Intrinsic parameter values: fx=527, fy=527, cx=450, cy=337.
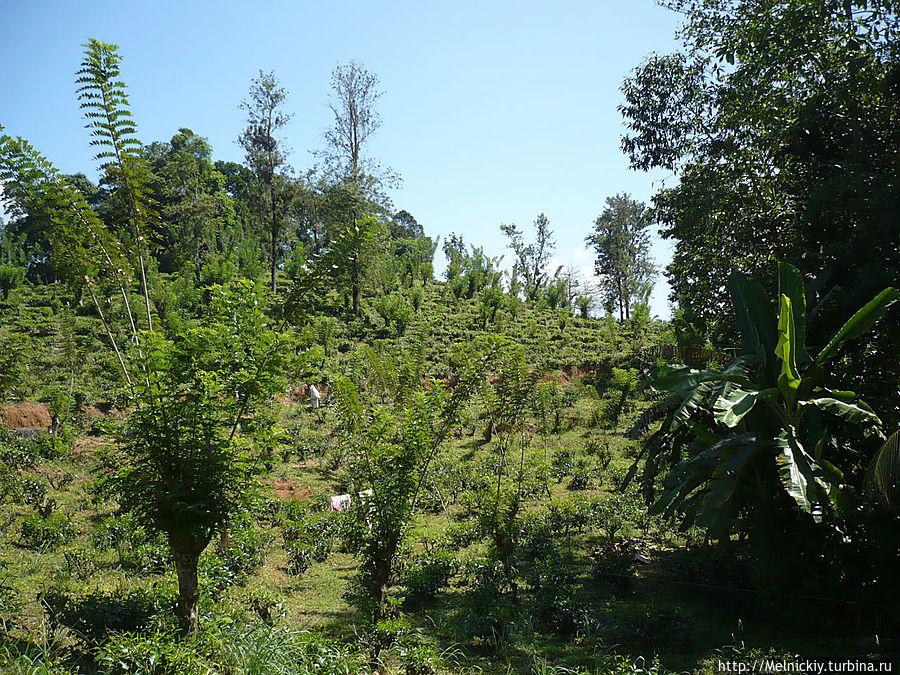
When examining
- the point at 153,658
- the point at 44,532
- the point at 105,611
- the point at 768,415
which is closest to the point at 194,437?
the point at 153,658

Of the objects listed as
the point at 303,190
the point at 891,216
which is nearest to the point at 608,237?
the point at 303,190

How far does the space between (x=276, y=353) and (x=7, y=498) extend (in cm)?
807

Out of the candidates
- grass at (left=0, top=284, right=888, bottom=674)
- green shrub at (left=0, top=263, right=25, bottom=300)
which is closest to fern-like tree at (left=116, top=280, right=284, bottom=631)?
grass at (left=0, top=284, right=888, bottom=674)

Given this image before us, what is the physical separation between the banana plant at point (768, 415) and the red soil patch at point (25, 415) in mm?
14218

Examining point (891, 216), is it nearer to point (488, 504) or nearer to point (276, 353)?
point (488, 504)

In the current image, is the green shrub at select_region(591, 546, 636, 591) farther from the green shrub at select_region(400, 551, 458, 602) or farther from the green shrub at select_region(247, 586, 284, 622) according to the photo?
the green shrub at select_region(247, 586, 284, 622)

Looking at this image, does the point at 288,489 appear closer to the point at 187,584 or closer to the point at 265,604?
the point at 265,604

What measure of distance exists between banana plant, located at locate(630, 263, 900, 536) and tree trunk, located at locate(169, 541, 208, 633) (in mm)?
5027

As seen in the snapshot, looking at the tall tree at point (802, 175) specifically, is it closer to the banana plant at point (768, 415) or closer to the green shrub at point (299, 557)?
the banana plant at point (768, 415)

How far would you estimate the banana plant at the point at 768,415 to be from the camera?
5.29m

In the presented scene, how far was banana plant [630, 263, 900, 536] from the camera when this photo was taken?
5.29m

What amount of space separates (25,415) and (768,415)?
51.5 feet

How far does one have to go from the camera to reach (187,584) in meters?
4.93

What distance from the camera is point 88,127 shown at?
5.16 meters
